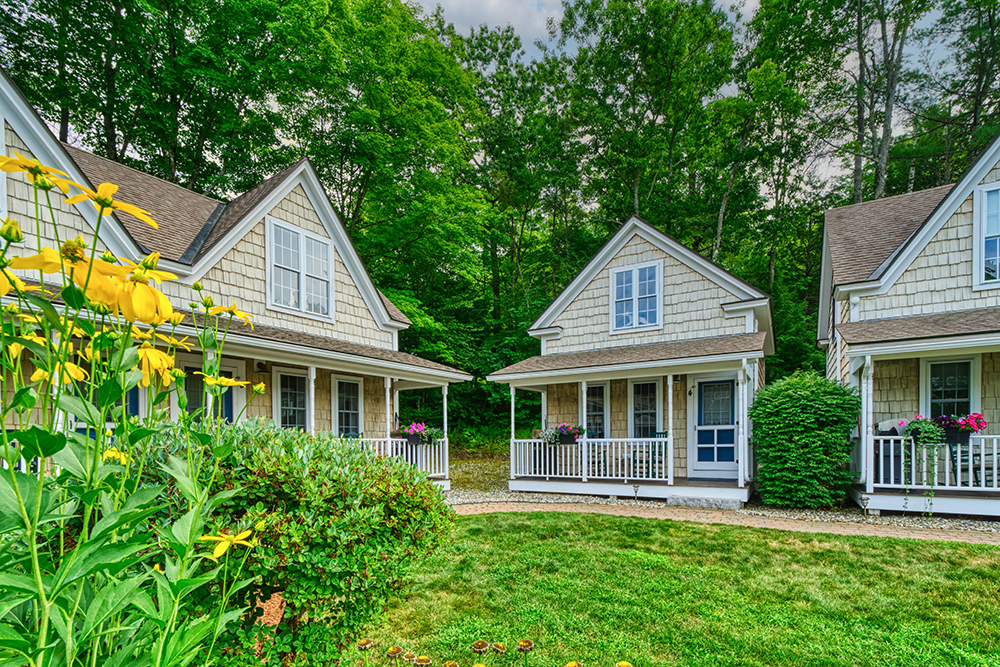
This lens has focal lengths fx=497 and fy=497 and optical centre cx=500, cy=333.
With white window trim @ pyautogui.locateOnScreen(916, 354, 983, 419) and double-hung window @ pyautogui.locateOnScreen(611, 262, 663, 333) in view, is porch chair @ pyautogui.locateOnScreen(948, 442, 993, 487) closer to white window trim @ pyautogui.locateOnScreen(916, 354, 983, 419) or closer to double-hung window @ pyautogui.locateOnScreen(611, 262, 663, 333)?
white window trim @ pyautogui.locateOnScreen(916, 354, 983, 419)

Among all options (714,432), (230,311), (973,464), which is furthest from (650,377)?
(230,311)

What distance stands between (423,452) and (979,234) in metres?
11.5

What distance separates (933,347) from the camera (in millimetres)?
8102

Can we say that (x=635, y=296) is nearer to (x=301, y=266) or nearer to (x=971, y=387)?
(x=971, y=387)

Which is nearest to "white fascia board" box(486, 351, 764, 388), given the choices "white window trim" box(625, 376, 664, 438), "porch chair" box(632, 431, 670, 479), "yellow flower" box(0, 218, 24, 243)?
"white window trim" box(625, 376, 664, 438)

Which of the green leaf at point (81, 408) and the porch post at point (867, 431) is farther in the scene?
the porch post at point (867, 431)

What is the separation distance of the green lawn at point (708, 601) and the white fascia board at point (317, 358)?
14.0 ft

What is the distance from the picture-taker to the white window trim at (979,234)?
9.11 m

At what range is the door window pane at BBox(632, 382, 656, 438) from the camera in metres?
11.7

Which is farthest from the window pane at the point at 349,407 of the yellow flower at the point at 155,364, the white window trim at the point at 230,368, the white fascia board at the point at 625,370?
the yellow flower at the point at 155,364

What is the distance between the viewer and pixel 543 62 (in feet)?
78.9

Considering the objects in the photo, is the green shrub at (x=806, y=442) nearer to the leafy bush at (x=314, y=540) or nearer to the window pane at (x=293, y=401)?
the leafy bush at (x=314, y=540)

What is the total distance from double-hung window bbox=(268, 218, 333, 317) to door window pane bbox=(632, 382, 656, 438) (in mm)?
7317

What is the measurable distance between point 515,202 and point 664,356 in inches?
634
